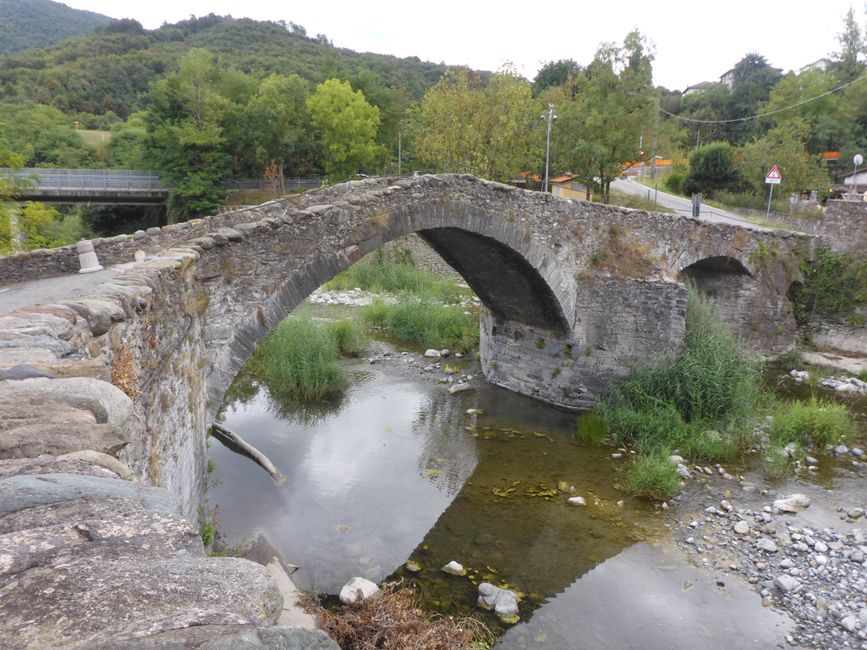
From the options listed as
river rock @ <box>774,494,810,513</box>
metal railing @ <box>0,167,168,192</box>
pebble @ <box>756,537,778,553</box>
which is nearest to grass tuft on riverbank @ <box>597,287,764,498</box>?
river rock @ <box>774,494,810,513</box>

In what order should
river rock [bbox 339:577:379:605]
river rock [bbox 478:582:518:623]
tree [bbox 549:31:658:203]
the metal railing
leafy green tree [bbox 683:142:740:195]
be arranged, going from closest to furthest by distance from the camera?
river rock [bbox 339:577:379:605]
river rock [bbox 478:582:518:623]
tree [bbox 549:31:658:203]
the metal railing
leafy green tree [bbox 683:142:740:195]

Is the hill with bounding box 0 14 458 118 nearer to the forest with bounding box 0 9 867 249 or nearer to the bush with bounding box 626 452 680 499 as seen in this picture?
the forest with bounding box 0 9 867 249

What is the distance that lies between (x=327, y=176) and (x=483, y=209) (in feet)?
90.8

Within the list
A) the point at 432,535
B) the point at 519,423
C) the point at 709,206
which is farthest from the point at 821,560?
the point at 709,206

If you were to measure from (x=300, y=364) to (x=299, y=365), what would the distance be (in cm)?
3

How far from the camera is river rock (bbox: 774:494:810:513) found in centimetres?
828

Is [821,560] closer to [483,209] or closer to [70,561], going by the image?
[483,209]

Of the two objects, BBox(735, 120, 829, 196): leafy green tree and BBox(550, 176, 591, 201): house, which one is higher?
BBox(735, 120, 829, 196): leafy green tree

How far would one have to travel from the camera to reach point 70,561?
1.18 meters

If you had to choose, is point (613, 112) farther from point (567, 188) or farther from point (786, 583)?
point (786, 583)

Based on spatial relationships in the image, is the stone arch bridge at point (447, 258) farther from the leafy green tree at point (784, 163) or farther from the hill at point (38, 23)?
the hill at point (38, 23)

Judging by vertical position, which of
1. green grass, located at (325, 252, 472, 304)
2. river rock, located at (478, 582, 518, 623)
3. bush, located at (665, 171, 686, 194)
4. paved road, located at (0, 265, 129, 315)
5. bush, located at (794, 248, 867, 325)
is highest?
bush, located at (665, 171, 686, 194)

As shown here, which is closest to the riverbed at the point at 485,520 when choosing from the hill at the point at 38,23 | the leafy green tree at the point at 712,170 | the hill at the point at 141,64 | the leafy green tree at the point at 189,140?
the leafy green tree at the point at 189,140

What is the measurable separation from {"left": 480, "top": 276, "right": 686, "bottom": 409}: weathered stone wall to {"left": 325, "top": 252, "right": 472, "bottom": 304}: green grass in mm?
7892
